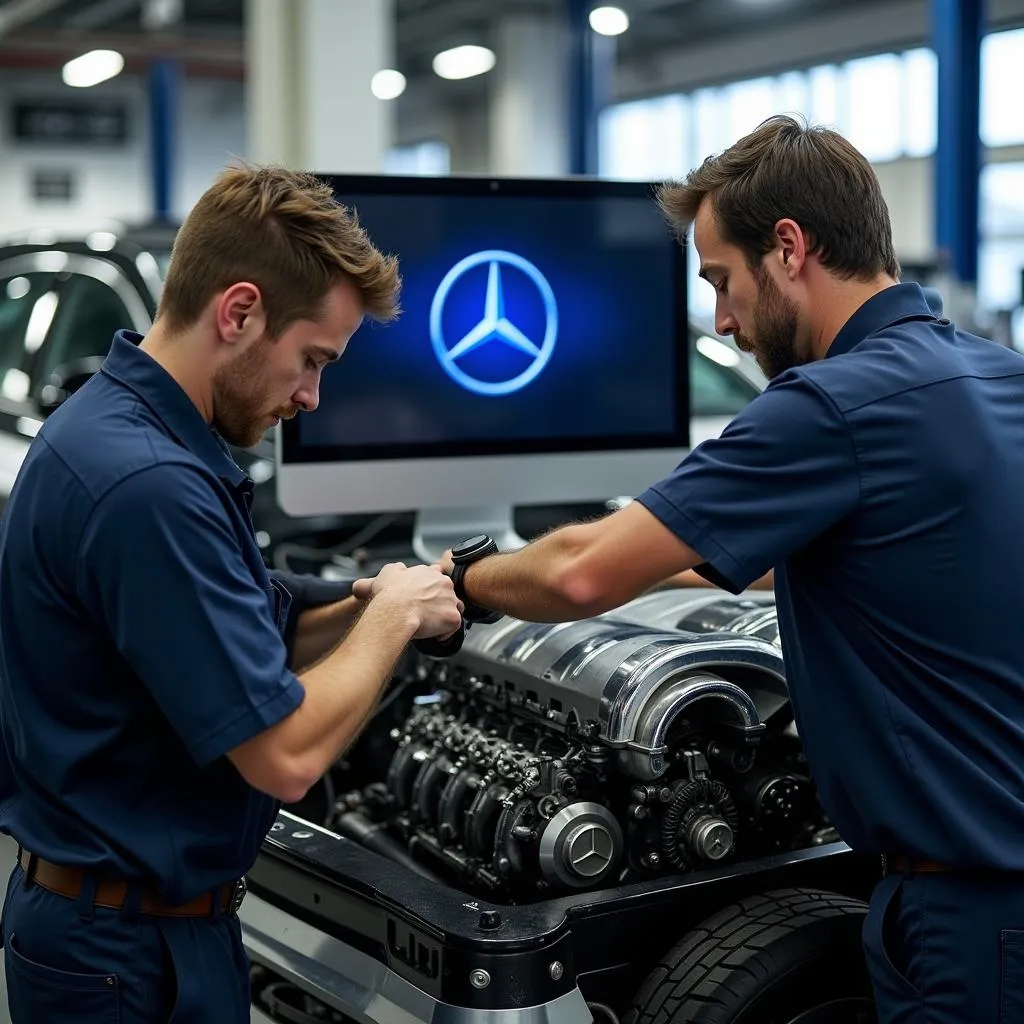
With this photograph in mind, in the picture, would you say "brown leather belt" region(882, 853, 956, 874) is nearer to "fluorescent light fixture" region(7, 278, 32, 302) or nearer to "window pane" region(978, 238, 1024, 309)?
"fluorescent light fixture" region(7, 278, 32, 302)

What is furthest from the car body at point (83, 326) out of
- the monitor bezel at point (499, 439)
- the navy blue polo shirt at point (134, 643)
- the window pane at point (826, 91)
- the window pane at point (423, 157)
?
the window pane at point (423, 157)

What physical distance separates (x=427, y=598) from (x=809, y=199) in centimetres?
76

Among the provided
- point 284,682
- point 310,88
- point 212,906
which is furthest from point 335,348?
point 310,88

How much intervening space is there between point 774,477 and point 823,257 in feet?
1.20

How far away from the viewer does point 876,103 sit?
17391 mm

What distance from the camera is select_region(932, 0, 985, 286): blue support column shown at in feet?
33.6

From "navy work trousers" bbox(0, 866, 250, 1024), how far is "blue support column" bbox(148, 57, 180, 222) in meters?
18.0

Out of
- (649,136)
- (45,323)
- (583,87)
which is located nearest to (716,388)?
(45,323)

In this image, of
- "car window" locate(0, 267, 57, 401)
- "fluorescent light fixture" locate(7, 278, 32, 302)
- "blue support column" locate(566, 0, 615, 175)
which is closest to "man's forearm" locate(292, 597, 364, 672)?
"car window" locate(0, 267, 57, 401)

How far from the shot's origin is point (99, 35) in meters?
18.8

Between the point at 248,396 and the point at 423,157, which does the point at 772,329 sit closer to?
the point at 248,396

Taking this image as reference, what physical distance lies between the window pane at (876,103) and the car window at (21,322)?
12.8 metres

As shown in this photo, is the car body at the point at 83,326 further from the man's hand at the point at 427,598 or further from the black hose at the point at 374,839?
the man's hand at the point at 427,598

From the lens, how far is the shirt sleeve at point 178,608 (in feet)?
5.40
